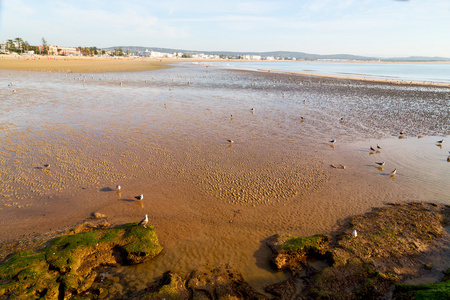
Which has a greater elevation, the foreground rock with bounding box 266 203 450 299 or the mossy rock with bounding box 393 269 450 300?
the mossy rock with bounding box 393 269 450 300

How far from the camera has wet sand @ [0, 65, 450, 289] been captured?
8.70m

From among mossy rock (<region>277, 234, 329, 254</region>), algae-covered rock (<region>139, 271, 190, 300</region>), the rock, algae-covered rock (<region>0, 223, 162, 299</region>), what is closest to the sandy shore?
the rock

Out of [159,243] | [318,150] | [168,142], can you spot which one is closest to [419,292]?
[159,243]

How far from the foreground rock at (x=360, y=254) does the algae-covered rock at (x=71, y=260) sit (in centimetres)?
400

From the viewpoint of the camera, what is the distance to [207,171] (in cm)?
1302

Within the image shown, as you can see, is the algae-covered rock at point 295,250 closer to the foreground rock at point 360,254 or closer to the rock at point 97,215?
the foreground rock at point 360,254

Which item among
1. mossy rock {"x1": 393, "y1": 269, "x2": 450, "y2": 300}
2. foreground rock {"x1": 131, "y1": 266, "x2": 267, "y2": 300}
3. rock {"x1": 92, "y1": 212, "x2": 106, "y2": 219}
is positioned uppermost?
mossy rock {"x1": 393, "y1": 269, "x2": 450, "y2": 300}

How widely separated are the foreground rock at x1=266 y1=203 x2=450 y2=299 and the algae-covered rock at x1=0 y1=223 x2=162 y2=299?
4.00m

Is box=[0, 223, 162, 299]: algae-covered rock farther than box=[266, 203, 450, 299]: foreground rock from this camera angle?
No

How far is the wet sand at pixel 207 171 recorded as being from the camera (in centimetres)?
870

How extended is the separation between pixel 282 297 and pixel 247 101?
26217 mm

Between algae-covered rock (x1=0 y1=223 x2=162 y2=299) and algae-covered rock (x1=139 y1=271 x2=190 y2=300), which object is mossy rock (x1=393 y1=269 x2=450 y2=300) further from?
algae-covered rock (x1=0 y1=223 x2=162 y2=299)

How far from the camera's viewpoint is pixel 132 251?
7258mm

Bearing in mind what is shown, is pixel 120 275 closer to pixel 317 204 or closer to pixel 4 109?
pixel 317 204
